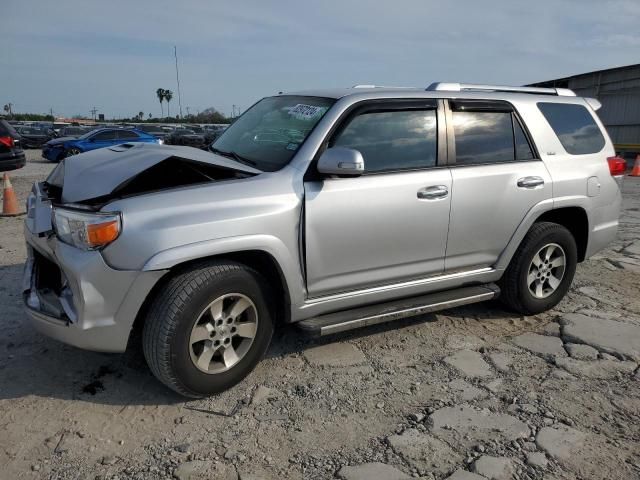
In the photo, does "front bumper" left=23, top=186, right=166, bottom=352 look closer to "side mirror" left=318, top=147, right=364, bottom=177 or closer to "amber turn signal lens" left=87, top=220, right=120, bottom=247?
"amber turn signal lens" left=87, top=220, right=120, bottom=247

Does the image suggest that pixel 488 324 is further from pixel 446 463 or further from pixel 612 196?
pixel 446 463

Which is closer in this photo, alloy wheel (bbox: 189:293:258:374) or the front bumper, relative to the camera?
the front bumper

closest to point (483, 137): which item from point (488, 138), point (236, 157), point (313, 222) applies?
point (488, 138)

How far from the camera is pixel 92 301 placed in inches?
110

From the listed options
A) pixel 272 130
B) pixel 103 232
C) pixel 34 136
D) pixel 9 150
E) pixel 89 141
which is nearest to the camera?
pixel 103 232

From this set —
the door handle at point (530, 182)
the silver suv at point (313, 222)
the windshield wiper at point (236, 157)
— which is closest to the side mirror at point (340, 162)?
the silver suv at point (313, 222)

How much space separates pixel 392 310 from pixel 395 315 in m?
0.04

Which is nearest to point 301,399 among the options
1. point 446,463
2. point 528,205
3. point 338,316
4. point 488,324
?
point 338,316

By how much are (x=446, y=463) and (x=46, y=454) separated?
198 centimetres

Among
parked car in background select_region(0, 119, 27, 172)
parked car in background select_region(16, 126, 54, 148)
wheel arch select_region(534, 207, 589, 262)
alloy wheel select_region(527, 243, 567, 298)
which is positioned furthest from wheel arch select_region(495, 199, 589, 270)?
parked car in background select_region(16, 126, 54, 148)

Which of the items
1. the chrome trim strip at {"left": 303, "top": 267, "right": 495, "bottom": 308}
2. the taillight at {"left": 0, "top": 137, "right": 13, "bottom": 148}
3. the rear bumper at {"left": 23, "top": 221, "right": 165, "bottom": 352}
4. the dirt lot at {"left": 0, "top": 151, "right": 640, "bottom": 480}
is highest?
the taillight at {"left": 0, "top": 137, "right": 13, "bottom": 148}

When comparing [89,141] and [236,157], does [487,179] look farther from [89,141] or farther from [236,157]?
[89,141]

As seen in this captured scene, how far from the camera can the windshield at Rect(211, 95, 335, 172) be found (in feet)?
11.5

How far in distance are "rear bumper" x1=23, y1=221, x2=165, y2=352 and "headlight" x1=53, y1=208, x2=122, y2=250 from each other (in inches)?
1.9
